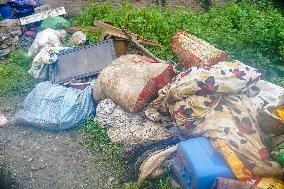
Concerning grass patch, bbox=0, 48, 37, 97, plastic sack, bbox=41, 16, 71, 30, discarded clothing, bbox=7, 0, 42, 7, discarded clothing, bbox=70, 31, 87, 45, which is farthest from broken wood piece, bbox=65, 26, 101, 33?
discarded clothing, bbox=7, 0, 42, 7

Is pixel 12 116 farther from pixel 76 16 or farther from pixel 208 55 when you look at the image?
pixel 76 16

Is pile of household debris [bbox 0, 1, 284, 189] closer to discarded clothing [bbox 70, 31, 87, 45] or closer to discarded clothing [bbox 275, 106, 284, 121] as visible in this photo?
discarded clothing [bbox 275, 106, 284, 121]

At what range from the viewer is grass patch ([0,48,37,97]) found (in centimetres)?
695

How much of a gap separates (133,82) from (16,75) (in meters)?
2.87

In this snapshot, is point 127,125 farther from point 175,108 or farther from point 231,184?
point 231,184

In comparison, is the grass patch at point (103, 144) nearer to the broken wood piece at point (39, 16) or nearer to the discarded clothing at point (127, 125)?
the discarded clothing at point (127, 125)

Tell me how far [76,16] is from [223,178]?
6848mm

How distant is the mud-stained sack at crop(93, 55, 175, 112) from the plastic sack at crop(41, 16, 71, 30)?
3.09 metres

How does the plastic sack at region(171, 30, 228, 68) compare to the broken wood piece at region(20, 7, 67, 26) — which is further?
the broken wood piece at region(20, 7, 67, 26)

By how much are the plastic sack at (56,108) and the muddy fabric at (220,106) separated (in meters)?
1.45

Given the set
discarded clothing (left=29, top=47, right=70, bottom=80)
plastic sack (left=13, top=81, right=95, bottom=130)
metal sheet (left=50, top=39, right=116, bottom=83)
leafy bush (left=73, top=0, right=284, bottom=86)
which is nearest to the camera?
plastic sack (left=13, top=81, right=95, bottom=130)

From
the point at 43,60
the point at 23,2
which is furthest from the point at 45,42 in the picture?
the point at 23,2

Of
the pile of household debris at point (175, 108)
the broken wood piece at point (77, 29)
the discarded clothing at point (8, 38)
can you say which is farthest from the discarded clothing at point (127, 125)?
the discarded clothing at point (8, 38)

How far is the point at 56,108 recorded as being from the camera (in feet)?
19.4
